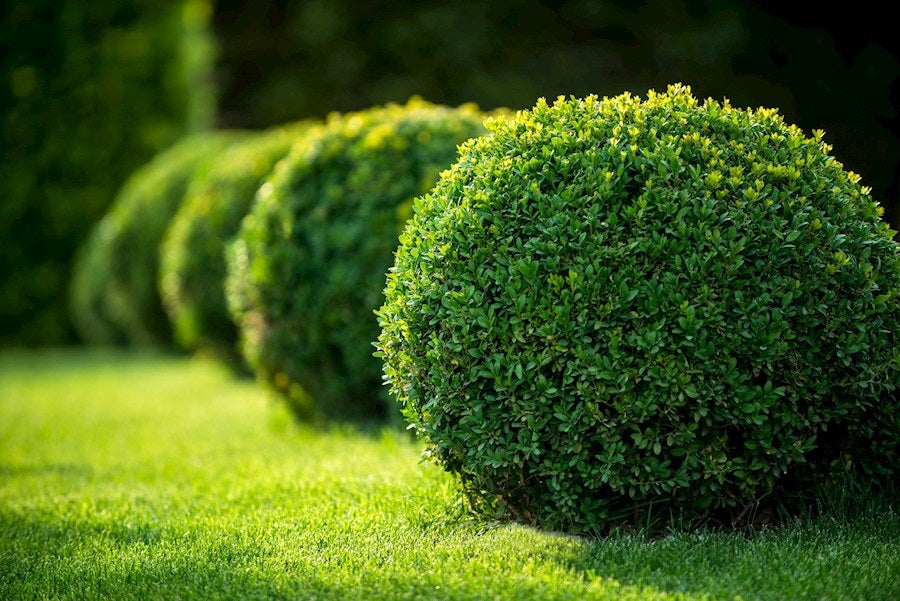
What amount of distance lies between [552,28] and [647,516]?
14424 mm

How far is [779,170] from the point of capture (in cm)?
387

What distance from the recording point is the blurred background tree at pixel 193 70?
12.8 meters

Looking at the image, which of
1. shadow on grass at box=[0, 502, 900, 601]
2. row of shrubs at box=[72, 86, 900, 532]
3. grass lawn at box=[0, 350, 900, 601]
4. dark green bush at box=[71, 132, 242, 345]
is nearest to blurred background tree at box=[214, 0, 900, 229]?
row of shrubs at box=[72, 86, 900, 532]

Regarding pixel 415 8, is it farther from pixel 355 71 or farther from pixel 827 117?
pixel 827 117

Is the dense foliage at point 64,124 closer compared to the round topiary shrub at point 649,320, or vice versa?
the round topiary shrub at point 649,320

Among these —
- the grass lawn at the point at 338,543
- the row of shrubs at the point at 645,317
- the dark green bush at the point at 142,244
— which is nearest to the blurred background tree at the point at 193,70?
the dark green bush at the point at 142,244

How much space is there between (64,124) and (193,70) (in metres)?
2.53

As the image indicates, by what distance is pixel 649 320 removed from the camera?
12.1 feet

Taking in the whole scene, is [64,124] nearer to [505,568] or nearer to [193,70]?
[193,70]

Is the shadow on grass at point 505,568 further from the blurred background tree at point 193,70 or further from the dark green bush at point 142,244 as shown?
the dark green bush at point 142,244

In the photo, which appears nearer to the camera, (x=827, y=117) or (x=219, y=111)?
(x=827, y=117)

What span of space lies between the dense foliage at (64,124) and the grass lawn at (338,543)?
10.3 m

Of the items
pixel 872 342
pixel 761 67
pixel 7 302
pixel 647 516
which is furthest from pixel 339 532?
pixel 7 302

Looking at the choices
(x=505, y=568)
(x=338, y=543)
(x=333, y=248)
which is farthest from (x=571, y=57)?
(x=505, y=568)
